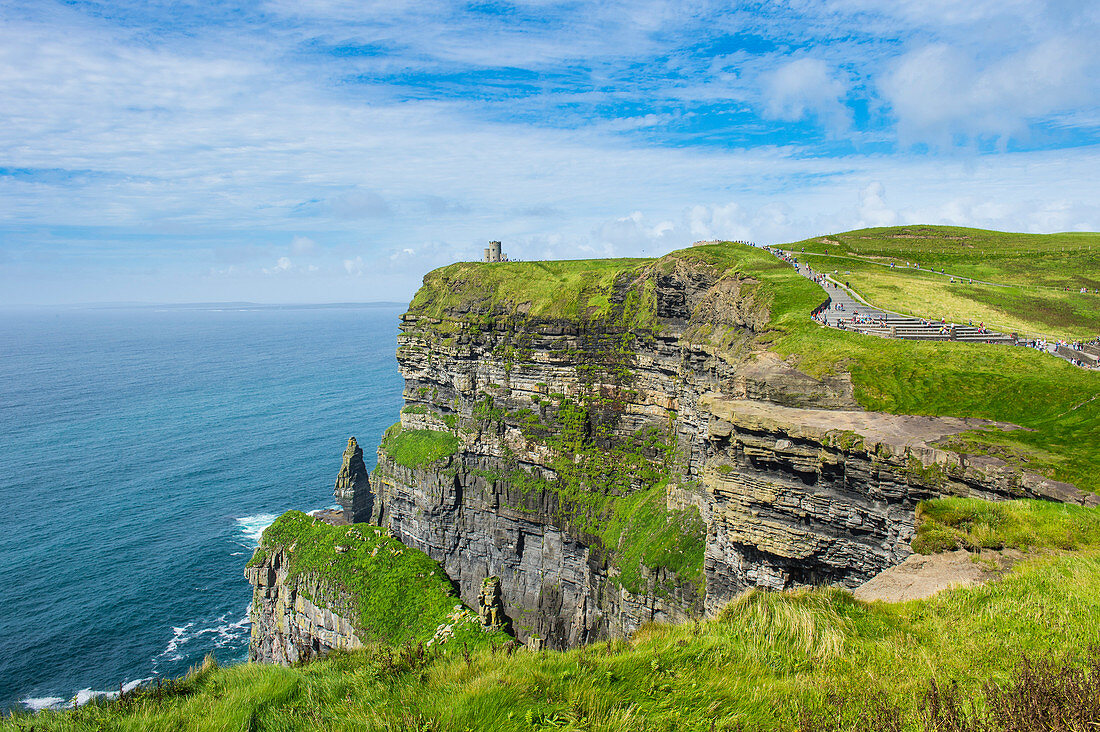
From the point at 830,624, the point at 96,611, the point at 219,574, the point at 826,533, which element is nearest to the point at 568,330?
the point at 826,533

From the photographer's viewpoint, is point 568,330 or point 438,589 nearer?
point 438,589

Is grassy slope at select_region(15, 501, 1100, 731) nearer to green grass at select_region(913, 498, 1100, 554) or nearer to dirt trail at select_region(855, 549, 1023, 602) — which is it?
dirt trail at select_region(855, 549, 1023, 602)

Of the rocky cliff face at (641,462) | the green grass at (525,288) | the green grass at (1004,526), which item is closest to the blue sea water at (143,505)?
the rocky cliff face at (641,462)

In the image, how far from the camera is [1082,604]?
9.21 m

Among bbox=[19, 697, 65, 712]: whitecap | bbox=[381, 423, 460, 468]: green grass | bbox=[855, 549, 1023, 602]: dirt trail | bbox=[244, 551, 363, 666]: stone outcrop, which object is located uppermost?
bbox=[855, 549, 1023, 602]: dirt trail

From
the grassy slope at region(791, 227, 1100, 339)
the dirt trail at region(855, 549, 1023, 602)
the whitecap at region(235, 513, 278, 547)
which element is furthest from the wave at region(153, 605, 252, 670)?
the grassy slope at region(791, 227, 1100, 339)

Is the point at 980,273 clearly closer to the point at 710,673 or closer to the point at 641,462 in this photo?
the point at 641,462

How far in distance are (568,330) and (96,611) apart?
51077 millimetres

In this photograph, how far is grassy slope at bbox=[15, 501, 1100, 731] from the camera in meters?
7.70

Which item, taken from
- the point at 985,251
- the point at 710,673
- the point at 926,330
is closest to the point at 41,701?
the point at 710,673

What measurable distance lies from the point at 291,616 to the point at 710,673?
132 ft

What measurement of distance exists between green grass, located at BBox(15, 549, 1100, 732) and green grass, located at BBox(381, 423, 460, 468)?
41771 mm

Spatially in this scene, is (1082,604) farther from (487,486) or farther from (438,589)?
(487,486)

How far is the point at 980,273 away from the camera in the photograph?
174 ft
